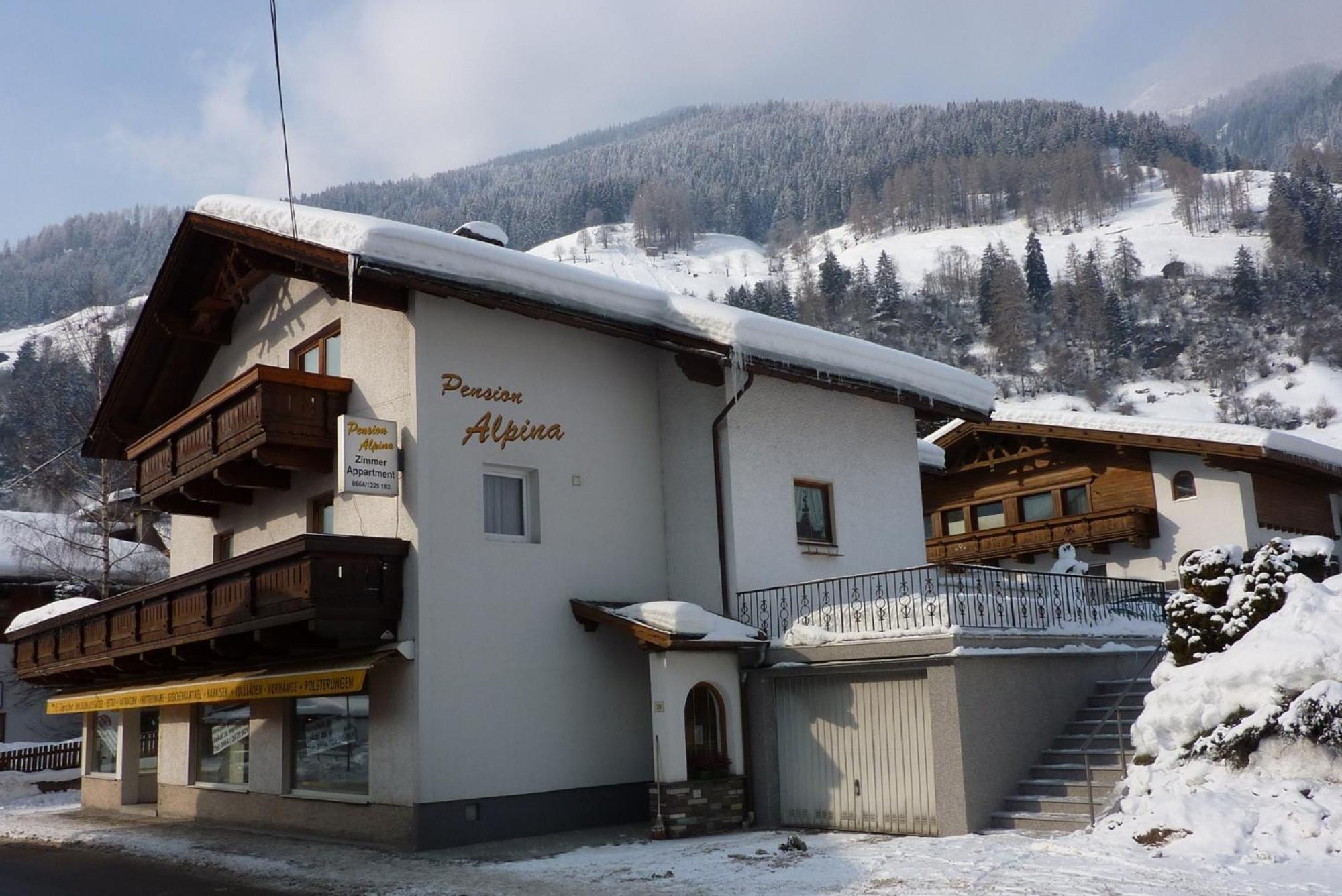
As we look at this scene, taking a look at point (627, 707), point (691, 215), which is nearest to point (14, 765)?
point (627, 707)

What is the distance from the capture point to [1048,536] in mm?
30750

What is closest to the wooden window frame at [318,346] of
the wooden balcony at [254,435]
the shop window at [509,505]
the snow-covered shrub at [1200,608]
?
the wooden balcony at [254,435]

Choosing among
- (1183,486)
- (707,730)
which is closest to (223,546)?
(707,730)

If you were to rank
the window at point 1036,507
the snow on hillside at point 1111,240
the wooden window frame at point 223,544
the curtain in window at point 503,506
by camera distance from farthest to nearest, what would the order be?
the snow on hillside at point 1111,240 → the window at point 1036,507 → the wooden window frame at point 223,544 → the curtain in window at point 503,506

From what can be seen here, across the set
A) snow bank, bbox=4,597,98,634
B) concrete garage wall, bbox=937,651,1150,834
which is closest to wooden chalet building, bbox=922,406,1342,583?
concrete garage wall, bbox=937,651,1150,834

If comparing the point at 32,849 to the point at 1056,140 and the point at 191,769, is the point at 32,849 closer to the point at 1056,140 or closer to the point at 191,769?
the point at 191,769

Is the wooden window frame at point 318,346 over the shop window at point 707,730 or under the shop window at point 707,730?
over

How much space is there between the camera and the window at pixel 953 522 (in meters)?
34.0

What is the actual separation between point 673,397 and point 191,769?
36.9 feet

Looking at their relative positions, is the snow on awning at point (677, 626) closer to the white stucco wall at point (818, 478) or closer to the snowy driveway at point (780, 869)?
the white stucco wall at point (818, 478)

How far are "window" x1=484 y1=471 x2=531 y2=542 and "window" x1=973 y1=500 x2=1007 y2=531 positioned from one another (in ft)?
61.7

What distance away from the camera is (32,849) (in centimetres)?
1798

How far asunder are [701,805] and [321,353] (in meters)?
9.36

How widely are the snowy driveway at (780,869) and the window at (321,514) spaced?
4.74 meters
